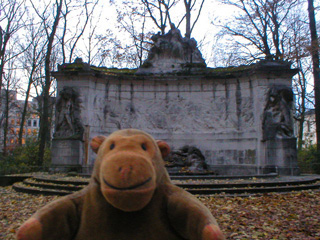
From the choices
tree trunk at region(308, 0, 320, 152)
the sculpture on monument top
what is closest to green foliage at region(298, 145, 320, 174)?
tree trunk at region(308, 0, 320, 152)

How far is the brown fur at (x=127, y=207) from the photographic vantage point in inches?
85.0

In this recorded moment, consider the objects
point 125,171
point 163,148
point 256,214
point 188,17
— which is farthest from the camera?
point 188,17

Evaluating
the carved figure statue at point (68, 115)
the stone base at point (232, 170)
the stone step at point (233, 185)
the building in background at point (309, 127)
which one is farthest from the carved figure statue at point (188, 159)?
the building in background at point (309, 127)

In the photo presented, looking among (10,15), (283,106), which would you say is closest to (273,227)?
(283,106)

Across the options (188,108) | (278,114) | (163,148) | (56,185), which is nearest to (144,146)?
(163,148)

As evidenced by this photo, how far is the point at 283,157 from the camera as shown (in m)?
13.4

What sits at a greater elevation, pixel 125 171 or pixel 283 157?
pixel 125 171

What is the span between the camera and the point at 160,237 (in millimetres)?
2439

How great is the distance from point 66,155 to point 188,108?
6.12 meters

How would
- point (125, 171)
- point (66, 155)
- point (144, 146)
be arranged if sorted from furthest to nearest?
point (66, 155) → point (144, 146) → point (125, 171)

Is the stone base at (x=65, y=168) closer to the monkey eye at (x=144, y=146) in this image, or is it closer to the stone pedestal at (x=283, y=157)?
the stone pedestal at (x=283, y=157)

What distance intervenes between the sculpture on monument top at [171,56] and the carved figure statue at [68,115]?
144 inches

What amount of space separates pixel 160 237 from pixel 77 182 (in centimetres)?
819

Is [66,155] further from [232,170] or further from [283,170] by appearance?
[283,170]
